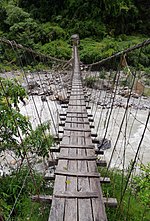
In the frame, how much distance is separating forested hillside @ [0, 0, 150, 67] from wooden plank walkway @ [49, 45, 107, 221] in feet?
23.4

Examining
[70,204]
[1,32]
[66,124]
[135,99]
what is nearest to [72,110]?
[66,124]

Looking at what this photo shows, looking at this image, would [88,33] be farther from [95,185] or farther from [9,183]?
[95,185]

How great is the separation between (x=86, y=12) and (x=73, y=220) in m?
10.6

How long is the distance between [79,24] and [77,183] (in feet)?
32.1

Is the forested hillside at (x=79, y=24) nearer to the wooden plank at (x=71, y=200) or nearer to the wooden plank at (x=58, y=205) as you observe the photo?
the wooden plank at (x=71, y=200)

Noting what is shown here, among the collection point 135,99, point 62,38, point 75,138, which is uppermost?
point 75,138

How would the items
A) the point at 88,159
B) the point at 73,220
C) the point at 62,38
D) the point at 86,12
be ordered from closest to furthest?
1. the point at 73,220
2. the point at 88,159
3. the point at 62,38
4. the point at 86,12

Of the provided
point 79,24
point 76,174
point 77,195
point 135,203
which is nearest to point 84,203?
point 77,195

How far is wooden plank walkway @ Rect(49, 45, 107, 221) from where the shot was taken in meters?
0.89

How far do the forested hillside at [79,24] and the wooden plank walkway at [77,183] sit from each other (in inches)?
281

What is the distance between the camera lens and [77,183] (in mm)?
1068

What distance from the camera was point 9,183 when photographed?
2.00m

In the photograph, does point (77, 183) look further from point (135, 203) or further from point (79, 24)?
point (79, 24)

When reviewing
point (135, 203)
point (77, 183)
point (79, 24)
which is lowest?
point (135, 203)
